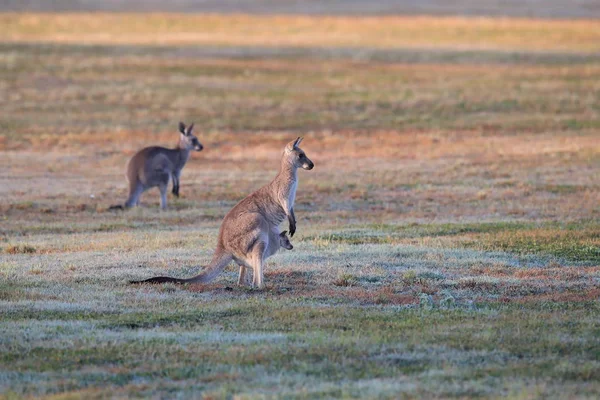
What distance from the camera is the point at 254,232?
11766 mm

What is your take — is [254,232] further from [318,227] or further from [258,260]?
[318,227]

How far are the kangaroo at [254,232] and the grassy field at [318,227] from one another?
0.98ft

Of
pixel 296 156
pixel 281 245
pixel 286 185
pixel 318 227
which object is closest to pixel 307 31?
pixel 318 227

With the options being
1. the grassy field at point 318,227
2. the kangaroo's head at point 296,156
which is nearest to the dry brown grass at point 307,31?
the grassy field at point 318,227

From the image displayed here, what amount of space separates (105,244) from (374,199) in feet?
26.2

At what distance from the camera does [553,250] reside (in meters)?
15.0

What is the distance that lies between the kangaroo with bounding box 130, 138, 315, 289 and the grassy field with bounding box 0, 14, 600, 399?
30cm

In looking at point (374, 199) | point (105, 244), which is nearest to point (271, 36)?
point (374, 199)

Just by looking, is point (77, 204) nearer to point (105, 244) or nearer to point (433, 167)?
point (105, 244)

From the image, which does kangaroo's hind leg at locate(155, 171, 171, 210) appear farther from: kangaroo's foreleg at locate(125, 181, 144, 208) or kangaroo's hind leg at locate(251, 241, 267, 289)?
kangaroo's hind leg at locate(251, 241, 267, 289)

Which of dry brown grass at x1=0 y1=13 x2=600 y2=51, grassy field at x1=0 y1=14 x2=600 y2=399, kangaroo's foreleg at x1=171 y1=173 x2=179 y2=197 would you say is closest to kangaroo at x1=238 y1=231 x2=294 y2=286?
grassy field at x1=0 y1=14 x2=600 y2=399

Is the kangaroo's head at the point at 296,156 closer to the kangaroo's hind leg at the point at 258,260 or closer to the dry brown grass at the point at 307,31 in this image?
the kangaroo's hind leg at the point at 258,260

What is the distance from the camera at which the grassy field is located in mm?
8656

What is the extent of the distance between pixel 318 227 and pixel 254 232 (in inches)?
273
